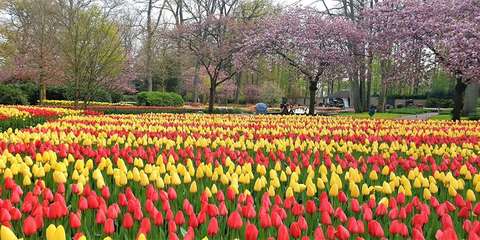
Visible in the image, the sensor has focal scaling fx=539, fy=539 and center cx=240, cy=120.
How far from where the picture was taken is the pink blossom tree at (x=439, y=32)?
63.2 ft

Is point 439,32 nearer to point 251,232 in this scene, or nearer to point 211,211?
point 211,211

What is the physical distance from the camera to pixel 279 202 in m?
3.38

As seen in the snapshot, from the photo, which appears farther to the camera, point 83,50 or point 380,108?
point 380,108

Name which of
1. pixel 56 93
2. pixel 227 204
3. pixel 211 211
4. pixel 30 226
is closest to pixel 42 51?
pixel 56 93

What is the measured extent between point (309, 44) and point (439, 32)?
247 inches

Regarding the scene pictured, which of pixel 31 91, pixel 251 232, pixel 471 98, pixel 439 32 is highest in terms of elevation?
pixel 439 32

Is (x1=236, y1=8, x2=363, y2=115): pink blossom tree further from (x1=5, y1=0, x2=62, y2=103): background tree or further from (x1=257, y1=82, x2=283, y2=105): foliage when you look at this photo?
(x1=257, y1=82, x2=283, y2=105): foliage

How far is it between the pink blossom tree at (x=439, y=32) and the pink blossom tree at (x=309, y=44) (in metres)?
1.63

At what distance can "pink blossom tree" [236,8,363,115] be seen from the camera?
25.6 meters

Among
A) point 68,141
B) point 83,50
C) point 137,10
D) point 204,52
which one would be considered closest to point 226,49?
point 204,52

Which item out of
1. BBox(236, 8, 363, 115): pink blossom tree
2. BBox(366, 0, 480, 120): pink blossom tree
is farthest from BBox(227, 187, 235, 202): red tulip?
BBox(236, 8, 363, 115): pink blossom tree

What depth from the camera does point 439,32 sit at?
21453 millimetres

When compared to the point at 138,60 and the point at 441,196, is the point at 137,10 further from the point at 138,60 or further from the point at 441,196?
the point at 441,196

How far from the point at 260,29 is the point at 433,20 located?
32.7 ft
